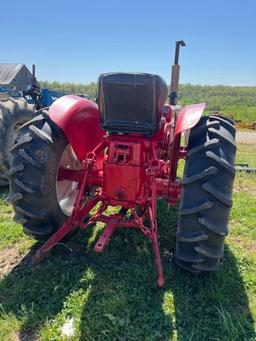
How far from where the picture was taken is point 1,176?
457 centimetres

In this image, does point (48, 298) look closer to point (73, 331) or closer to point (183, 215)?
point (73, 331)

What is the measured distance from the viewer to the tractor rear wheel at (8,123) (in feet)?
14.8

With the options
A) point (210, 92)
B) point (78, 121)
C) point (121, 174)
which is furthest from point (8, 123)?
point (210, 92)

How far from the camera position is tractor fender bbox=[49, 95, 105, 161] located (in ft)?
9.03

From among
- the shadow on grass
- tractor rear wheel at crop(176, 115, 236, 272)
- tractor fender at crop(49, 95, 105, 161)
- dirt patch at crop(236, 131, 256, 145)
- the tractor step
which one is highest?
tractor fender at crop(49, 95, 105, 161)

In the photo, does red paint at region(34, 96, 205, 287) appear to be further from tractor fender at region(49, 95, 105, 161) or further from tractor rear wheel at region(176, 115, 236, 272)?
tractor rear wheel at region(176, 115, 236, 272)

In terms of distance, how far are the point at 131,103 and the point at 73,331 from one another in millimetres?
1609

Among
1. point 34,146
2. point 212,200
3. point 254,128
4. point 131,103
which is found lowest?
point 254,128

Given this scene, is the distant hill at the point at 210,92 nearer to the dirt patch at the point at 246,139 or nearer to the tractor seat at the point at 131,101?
the dirt patch at the point at 246,139

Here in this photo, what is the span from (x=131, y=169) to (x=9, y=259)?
141 cm

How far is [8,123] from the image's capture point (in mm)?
4598

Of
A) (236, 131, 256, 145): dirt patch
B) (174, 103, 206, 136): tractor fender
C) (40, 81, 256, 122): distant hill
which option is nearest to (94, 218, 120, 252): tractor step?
(174, 103, 206, 136): tractor fender

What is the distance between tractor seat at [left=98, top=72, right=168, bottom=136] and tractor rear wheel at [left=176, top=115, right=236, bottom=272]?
418 mm

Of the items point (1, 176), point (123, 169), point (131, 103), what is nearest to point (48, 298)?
point (123, 169)
